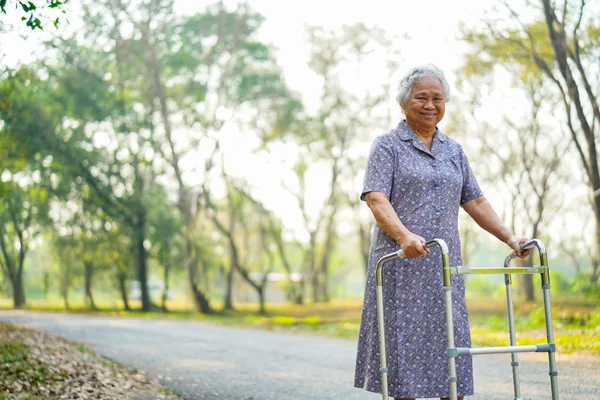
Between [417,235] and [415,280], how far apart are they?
0.25 meters

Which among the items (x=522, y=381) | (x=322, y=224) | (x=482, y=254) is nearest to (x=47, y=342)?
(x=522, y=381)

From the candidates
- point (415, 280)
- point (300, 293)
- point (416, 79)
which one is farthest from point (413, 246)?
point (300, 293)

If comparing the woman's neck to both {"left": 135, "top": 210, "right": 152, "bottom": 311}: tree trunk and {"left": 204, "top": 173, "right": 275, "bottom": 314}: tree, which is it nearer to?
{"left": 204, "top": 173, "right": 275, "bottom": 314}: tree

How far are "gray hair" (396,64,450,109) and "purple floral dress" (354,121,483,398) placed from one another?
0.52 ft

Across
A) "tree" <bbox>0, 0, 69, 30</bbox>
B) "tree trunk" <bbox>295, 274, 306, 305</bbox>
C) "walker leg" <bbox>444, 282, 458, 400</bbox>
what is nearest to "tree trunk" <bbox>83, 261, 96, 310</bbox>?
"tree trunk" <bbox>295, 274, 306, 305</bbox>

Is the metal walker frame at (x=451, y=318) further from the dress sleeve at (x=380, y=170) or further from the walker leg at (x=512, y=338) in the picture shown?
the dress sleeve at (x=380, y=170)

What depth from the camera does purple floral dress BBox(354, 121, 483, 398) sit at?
3.69m

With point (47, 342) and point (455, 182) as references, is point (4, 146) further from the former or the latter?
point (455, 182)

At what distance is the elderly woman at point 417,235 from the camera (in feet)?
12.1

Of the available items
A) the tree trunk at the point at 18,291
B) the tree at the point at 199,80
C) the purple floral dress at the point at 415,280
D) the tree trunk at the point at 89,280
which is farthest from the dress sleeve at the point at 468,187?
the tree trunk at the point at 18,291

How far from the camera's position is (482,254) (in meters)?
72.9

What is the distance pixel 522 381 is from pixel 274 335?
7.85m

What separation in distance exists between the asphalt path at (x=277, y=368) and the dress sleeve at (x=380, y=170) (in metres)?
2.80

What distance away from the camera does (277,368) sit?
8492 millimetres
